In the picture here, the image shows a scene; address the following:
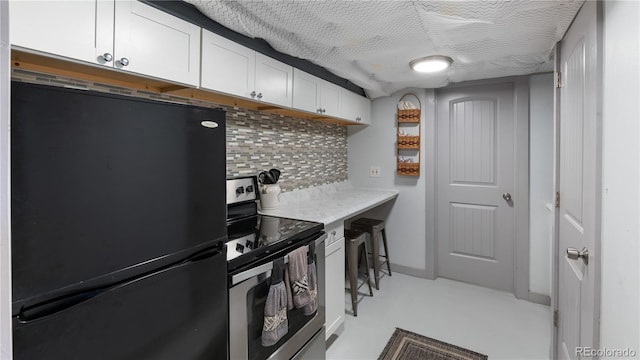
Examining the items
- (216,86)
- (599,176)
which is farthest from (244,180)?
(599,176)

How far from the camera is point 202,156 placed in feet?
3.57

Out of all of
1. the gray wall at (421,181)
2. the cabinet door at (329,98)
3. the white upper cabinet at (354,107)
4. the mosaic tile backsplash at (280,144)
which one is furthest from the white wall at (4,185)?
the gray wall at (421,181)

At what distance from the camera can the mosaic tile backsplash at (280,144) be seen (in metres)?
1.76

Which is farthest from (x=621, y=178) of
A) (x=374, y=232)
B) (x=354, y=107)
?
(x=354, y=107)

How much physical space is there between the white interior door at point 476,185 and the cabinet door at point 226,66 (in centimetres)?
215

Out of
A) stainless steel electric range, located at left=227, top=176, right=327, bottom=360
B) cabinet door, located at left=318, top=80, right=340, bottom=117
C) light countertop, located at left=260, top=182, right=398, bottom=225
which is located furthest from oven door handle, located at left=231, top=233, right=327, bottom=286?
cabinet door, located at left=318, top=80, right=340, bottom=117

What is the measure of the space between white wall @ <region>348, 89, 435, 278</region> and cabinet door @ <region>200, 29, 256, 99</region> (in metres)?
1.90

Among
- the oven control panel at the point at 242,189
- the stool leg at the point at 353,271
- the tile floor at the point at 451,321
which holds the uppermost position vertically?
the oven control panel at the point at 242,189

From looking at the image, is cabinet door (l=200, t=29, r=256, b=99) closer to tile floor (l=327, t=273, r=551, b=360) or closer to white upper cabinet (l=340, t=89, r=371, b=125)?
white upper cabinet (l=340, t=89, r=371, b=125)

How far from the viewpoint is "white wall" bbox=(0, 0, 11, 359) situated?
0.44 m

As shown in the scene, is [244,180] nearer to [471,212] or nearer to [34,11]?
[34,11]

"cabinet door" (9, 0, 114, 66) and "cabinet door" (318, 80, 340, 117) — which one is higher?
"cabinet door" (318, 80, 340, 117)

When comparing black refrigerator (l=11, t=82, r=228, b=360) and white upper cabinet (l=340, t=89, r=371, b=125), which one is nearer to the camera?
black refrigerator (l=11, t=82, r=228, b=360)

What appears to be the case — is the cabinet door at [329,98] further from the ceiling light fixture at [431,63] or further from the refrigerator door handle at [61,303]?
the refrigerator door handle at [61,303]
